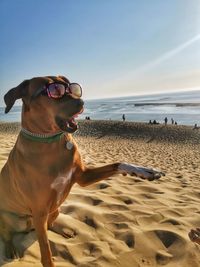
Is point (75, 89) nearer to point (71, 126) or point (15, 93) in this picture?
point (71, 126)

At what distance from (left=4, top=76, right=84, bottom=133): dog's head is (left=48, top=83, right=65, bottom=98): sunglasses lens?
1.0 inches

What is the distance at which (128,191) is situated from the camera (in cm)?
499

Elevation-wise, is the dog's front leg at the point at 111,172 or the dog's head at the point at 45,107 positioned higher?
the dog's head at the point at 45,107

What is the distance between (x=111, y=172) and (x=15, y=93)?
45.6 inches

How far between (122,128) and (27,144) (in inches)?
1018

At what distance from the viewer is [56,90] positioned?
256 centimetres

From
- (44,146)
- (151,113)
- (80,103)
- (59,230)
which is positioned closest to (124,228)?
(59,230)

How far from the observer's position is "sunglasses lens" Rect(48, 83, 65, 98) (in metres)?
2.54

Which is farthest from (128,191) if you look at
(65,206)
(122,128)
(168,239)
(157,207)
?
(122,128)

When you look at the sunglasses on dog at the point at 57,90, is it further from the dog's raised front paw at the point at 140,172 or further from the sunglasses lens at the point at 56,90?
the dog's raised front paw at the point at 140,172

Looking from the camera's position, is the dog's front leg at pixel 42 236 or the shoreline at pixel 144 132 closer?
the dog's front leg at pixel 42 236

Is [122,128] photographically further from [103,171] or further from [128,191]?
[103,171]

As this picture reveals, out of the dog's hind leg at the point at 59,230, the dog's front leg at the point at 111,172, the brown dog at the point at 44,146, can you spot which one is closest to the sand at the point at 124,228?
the dog's hind leg at the point at 59,230

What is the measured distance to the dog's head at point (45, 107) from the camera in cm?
254
